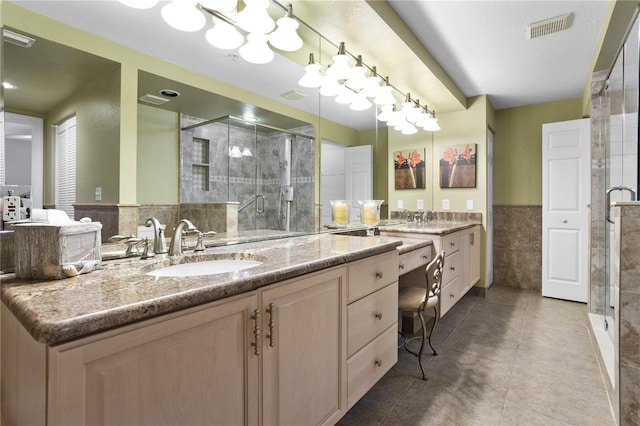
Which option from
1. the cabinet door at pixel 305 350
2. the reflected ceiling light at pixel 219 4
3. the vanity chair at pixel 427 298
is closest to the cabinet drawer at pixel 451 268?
the vanity chair at pixel 427 298

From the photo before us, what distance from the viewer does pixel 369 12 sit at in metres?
1.96

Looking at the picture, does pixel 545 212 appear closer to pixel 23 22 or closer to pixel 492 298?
pixel 492 298

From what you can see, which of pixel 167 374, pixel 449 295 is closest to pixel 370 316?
pixel 167 374

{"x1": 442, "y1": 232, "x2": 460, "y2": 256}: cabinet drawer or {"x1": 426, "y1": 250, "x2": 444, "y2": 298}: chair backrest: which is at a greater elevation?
{"x1": 442, "y1": 232, "x2": 460, "y2": 256}: cabinet drawer

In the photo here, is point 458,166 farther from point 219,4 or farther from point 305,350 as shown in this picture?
point 305,350

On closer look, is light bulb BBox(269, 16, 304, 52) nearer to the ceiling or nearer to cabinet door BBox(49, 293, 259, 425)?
the ceiling

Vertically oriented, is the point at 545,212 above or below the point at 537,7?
below

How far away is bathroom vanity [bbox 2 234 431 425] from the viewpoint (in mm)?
658

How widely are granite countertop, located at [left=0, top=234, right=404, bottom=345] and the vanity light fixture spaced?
28.3 inches

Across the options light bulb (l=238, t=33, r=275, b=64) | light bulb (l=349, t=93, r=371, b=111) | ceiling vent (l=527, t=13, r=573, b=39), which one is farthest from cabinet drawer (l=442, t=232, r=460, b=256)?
light bulb (l=238, t=33, r=275, b=64)

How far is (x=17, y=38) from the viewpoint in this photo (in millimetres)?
1014

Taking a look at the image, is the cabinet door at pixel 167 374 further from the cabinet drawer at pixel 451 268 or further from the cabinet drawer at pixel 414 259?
the cabinet drawer at pixel 451 268

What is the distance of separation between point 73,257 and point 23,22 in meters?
0.77

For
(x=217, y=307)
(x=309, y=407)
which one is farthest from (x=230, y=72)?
(x=309, y=407)
